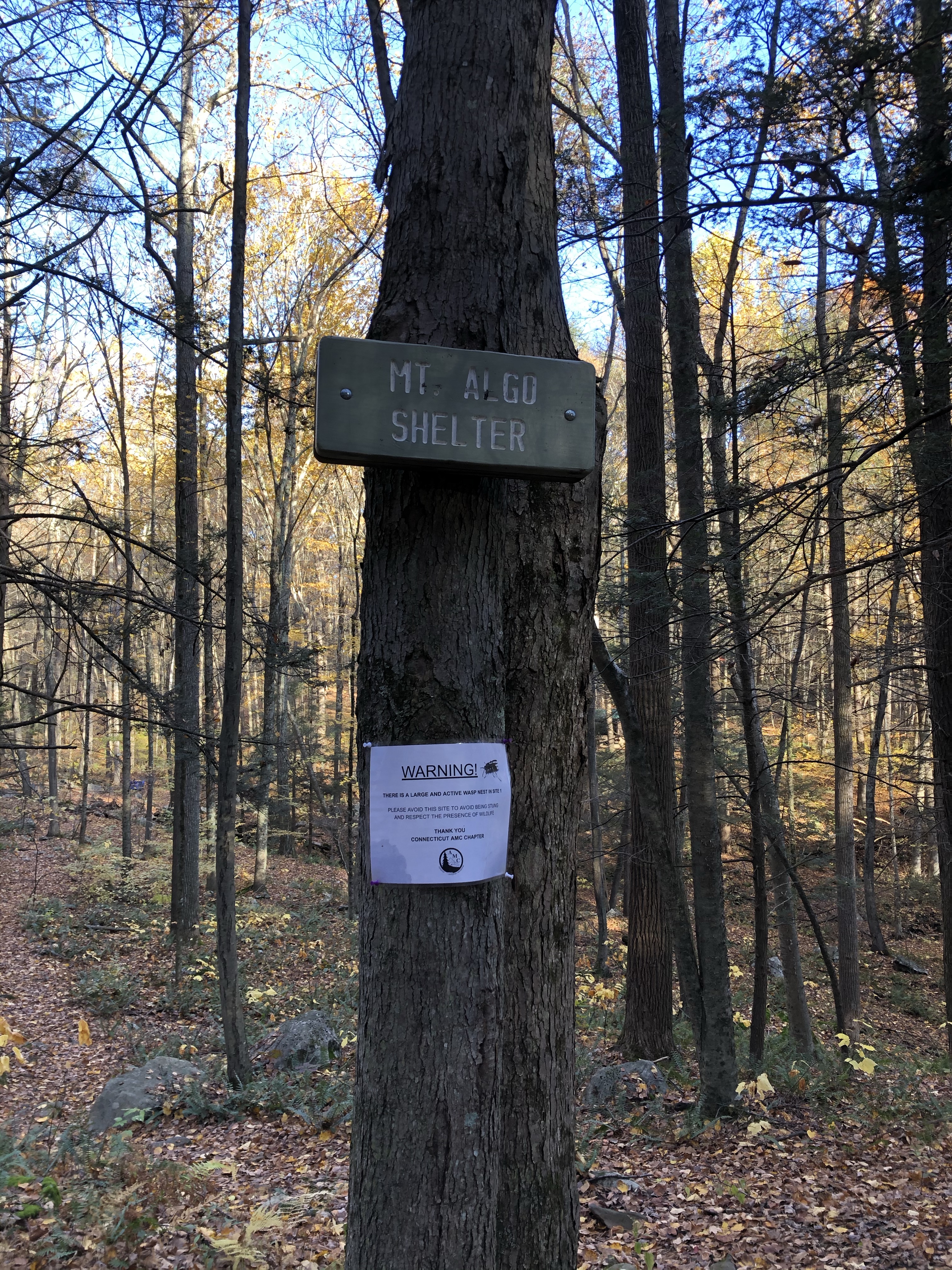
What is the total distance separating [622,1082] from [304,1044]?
9.62 ft

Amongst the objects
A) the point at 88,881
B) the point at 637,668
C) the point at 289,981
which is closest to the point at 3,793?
the point at 88,881

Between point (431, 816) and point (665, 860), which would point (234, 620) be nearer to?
point (665, 860)

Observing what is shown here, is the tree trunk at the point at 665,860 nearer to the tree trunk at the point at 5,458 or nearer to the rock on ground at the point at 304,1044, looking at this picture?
the rock on ground at the point at 304,1044

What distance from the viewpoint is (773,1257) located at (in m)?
3.71

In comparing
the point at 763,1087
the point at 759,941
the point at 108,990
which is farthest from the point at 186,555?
the point at 763,1087

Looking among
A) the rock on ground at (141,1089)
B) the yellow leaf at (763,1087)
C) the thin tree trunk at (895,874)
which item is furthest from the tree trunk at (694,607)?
the thin tree trunk at (895,874)

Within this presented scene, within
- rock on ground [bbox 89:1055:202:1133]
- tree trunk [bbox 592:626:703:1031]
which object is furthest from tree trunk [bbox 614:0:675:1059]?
rock on ground [bbox 89:1055:202:1133]

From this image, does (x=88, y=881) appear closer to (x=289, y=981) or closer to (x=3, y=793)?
(x=289, y=981)

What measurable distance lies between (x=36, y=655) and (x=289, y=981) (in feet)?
69.8

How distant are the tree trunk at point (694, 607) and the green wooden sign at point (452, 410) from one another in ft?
11.3

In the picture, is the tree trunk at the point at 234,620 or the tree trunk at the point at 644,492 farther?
the tree trunk at the point at 644,492

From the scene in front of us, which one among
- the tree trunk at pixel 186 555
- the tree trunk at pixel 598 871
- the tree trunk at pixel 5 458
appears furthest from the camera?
the tree trunk at pixel 598 871

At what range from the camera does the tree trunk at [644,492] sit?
7.48 meters

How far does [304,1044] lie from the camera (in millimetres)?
7445
